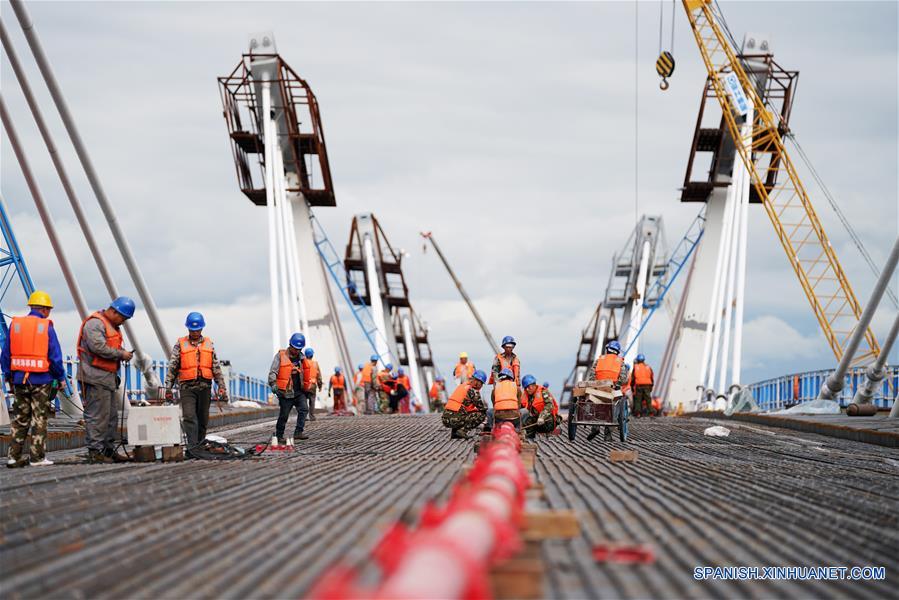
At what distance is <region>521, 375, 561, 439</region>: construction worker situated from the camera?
18.0m

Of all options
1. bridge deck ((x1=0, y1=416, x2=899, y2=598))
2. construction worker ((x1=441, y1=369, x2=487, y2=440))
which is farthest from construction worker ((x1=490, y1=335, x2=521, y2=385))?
bridge deck ((x1=0, y1=416, x2=899, y2=598))

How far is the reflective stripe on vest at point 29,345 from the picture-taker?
1202cm

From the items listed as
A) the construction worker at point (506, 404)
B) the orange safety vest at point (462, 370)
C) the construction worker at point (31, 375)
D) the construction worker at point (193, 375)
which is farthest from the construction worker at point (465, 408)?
the orange safety vest at point (462, 370)

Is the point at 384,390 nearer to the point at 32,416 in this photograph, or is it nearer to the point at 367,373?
the point at 367,373

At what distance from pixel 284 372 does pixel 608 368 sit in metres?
4.80

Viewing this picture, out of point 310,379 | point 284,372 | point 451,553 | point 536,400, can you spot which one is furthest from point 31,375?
point 310,379

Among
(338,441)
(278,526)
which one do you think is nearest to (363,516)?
(278,526)

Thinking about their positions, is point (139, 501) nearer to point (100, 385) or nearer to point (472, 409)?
point (100, 385)

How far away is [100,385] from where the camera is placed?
1257 cm

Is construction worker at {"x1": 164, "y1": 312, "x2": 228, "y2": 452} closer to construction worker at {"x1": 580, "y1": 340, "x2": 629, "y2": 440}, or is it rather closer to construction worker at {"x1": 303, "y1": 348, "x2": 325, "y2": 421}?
construction worker at {"x1": 303, "y1": 348, "x2": 325, "y2": 421}

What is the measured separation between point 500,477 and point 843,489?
16.7 ft

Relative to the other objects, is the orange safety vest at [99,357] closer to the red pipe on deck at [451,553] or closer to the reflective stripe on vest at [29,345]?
the reflective stripe on vest at [29,345]

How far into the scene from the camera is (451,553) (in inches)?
147

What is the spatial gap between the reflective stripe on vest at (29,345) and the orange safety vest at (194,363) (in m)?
1.71
